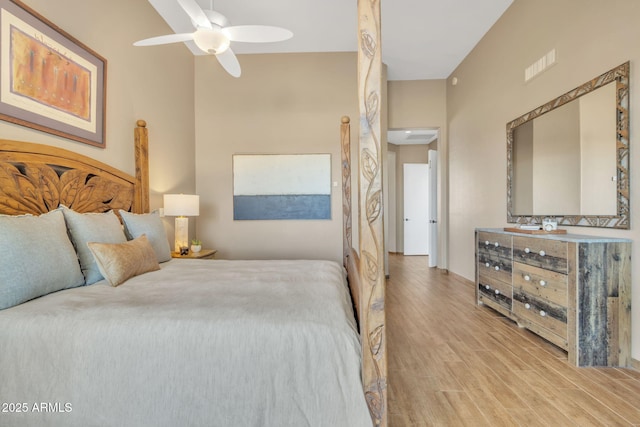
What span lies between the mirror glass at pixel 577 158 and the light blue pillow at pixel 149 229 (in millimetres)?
3419

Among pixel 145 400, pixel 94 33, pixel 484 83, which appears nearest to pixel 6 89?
pixel 94 33

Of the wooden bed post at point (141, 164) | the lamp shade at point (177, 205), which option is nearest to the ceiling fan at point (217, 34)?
the wooden bed post at point (141, 164)

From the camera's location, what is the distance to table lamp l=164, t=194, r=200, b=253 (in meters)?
3.07

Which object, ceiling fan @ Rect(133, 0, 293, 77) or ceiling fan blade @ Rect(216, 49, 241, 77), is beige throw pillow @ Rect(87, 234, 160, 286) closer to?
ceiling fan @ Rect(133, 0, 293, 77)

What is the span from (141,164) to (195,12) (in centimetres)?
149

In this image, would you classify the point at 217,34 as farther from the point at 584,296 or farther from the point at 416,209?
the point at 416,209

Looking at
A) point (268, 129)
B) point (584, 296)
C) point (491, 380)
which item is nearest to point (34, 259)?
point (491, 380)

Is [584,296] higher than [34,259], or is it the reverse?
[34,259]

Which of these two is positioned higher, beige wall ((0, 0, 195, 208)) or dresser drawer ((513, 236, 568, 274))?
beige wall ((0, 0, 195, 208))

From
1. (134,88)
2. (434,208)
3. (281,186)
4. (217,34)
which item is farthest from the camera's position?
(434,208)

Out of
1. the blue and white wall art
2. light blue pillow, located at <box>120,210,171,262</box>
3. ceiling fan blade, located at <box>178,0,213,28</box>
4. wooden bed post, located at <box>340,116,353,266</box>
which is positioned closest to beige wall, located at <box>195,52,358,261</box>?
the blue and white wall art

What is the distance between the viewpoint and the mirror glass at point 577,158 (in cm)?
201

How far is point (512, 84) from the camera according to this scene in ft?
10.7

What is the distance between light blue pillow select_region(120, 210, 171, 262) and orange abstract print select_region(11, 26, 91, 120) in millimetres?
869
